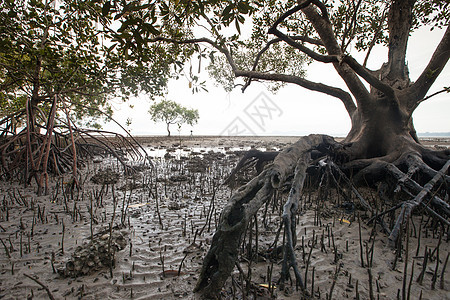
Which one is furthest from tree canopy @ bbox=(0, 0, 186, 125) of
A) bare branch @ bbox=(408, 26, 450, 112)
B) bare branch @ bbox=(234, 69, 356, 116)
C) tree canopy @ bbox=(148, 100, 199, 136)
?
tree canopy @ bbox=(148, 100, 199, 136)

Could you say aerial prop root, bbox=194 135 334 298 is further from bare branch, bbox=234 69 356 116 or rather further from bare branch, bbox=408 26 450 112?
bare branch, bbox=408 26 450 112

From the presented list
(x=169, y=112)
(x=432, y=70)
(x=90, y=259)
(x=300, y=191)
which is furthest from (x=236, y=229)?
(x=169, y=112)

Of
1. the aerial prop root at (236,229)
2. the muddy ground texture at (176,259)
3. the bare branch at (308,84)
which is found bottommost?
the muddy ground texture at (176,259)

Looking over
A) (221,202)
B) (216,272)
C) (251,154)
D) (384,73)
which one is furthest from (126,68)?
(384,73)

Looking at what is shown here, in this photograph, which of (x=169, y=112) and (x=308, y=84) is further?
(x=169, y=112)

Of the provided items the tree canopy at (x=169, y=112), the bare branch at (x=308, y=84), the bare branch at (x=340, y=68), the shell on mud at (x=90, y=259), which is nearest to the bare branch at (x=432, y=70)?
the bare branch at (x=340, y=68)

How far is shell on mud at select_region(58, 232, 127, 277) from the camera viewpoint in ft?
5.92

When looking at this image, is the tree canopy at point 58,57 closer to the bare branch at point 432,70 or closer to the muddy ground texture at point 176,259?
the muddy ground texture at point 176,259

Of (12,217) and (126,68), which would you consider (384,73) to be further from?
(12,217)

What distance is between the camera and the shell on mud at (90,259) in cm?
181

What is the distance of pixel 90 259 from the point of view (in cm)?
190

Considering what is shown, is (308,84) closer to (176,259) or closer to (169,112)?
(176,259)

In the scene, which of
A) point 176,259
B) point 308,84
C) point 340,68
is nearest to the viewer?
point 176,259

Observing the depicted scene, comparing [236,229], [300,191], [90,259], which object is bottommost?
[90,259]
